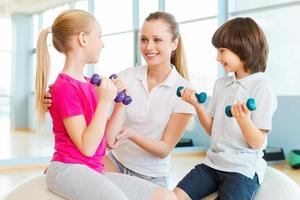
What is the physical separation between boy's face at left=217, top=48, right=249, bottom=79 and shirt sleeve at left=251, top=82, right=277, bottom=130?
0.12m

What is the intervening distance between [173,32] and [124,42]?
358cm

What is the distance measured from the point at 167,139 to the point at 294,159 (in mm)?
2812

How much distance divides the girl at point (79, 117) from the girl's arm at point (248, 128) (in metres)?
0.32

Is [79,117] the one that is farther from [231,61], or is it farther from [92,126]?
[231,61]

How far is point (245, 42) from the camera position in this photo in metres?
1.52

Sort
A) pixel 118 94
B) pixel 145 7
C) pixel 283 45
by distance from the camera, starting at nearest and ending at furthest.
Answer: pixel 118 94
pixel 283 45
pixel 145 7

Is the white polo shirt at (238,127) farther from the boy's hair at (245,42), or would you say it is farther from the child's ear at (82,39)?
the child's ear at (82,39)

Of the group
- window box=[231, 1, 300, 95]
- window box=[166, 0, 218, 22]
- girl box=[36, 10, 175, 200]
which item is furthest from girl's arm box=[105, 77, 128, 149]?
window box=[166, 0, 218, 22]

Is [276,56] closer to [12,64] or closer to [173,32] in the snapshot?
[12,64]

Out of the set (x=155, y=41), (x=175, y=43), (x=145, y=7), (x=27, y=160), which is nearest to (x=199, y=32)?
(x=145, y=7)

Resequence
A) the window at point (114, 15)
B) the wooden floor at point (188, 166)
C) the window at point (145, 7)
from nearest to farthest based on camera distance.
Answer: the wooden floor at point (188, 166) → the window at point (114, 15) → the window at point (145, 7)

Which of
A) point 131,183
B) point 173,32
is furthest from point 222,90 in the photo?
point 131,183

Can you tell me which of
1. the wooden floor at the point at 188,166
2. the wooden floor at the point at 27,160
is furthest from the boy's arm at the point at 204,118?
the wooden floor at the point at 27,160

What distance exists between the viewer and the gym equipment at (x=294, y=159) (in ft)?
13.6
